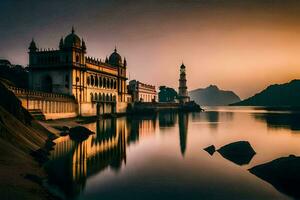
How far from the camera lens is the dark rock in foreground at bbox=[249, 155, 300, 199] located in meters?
21.8

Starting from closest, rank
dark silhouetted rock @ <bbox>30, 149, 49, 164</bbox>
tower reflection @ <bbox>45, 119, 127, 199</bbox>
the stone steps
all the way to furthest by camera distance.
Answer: tower reflection @ <bbox>45, 119, 127, 199</bbox>, dark silhouetted rock @ <bbox>30, 149, 49, 164</bbox>, the stone steps

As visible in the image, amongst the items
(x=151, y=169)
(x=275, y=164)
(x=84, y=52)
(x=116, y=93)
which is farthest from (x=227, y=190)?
(x=116, y=93)

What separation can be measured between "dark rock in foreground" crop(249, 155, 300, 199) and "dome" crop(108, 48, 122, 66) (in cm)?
9810

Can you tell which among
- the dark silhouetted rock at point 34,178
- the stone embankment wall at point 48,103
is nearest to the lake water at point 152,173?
the dark silhouetted rock at point 34,178

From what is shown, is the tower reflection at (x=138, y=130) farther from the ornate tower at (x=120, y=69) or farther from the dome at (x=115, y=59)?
the dome at (x=115, y=59)

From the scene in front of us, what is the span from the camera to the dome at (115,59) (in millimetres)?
119188

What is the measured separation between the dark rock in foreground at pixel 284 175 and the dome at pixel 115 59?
98.1 m

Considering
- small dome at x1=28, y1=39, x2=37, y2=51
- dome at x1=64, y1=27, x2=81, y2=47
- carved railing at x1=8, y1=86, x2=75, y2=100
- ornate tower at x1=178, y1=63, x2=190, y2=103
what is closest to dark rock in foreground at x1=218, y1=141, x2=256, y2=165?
carved railing at x1=8, y1=86, x2=75, y2=100

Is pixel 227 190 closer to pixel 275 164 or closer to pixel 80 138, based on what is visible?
pixel 275 164

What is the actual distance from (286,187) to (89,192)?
14.4 meters

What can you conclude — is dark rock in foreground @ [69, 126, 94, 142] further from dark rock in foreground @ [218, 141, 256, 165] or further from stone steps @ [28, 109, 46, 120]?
dark rock in foreground @ [218, 141, 256, 165]

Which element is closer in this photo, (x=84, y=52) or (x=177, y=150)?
(x=177, y=150)

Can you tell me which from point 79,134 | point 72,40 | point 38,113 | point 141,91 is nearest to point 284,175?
point 79,134

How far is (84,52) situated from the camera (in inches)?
3474
